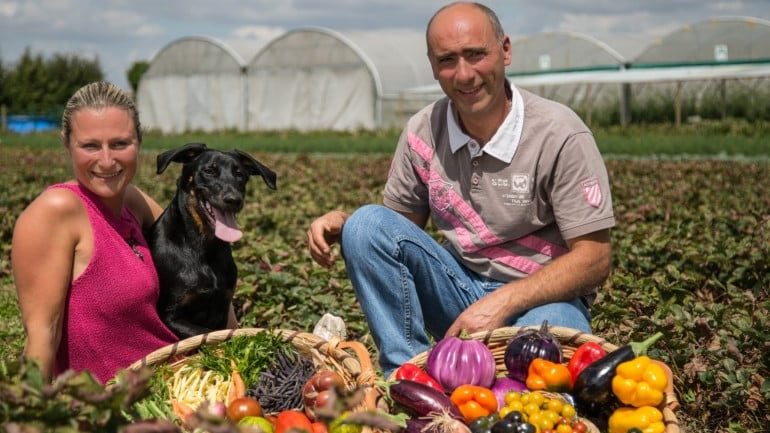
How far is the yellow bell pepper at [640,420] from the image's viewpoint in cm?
284

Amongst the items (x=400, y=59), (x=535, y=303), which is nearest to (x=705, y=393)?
(x=535, y=303)

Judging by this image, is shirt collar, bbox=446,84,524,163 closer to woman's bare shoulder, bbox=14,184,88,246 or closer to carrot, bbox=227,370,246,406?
carrot, bbox=227,370,246,406

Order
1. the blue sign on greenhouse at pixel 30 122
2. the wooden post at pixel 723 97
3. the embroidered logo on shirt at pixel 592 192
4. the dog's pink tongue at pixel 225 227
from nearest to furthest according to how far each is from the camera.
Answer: the embroidered logo on shirt at pixel 592 192 → the dog's pink tongue at pixel 225 227 → the wooden post at pixel 723 97 → the blue sign on greenhouse at pixel 30 122

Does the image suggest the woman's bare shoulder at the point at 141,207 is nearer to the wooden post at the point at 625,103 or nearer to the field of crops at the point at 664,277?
the field of crops at the point at 664,277

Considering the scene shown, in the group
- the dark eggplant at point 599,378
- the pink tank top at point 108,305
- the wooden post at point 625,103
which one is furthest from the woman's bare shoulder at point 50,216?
the wooden post at point 625,103

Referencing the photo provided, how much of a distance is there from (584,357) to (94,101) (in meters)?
2.09

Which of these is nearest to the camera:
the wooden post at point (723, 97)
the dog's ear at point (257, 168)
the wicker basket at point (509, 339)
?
the wicker basket at point (509, 339)

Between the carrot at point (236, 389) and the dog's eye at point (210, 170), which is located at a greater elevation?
the dog's eye at point (210, 170)

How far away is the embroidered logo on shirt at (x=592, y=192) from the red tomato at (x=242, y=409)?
1571mm

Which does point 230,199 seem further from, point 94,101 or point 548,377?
point 548,377

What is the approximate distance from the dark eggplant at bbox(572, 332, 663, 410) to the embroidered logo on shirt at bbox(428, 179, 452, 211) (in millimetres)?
1161

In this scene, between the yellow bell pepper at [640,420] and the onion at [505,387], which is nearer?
the yellow bell pepper at [640,420]

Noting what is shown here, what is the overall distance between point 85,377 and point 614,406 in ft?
6.40

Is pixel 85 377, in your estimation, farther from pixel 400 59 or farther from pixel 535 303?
pixel 400 59
